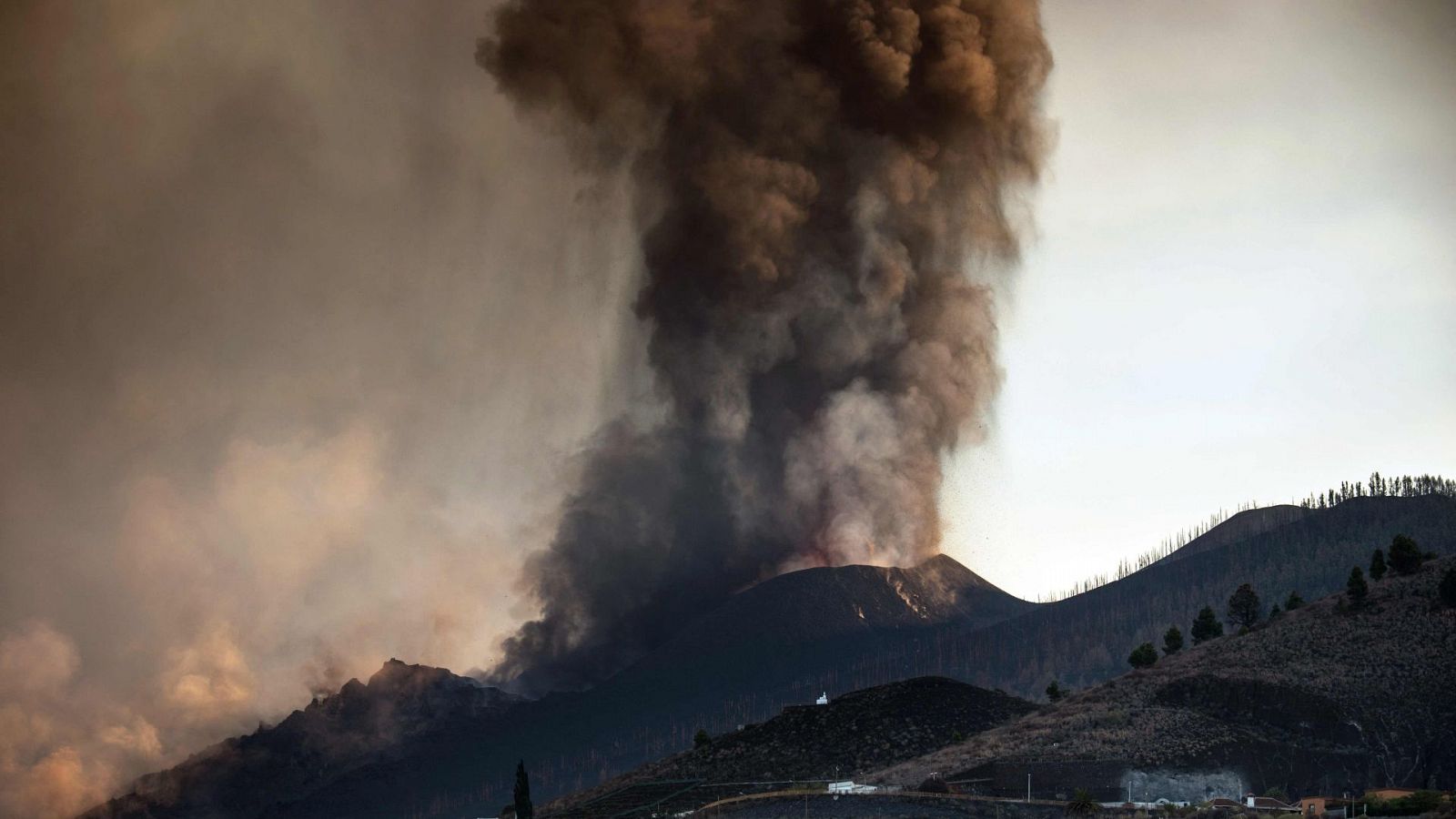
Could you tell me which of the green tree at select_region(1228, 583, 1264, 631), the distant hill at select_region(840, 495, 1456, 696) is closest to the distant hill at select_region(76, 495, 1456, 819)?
the distant hill at select_region(840, 495, 1456, 696)

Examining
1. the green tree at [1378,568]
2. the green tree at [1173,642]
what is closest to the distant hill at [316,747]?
the green tree at [1173,642]

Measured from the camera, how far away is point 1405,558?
93625 millimetres

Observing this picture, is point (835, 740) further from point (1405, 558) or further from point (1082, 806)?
point (1405, 558)

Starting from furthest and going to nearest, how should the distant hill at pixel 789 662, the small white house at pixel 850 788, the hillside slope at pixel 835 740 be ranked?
the distant hill at pixel 789 662
the hillside slope at pixel 835 740
the small white house at pixel 850 788

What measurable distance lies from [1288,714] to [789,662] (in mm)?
74464

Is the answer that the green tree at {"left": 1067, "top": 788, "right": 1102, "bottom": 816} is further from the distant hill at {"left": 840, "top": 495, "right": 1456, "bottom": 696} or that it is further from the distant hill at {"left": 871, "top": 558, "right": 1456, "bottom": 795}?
the distant hill at {"left": 840, "top": 495, "right": 1456, "bottom": 696}

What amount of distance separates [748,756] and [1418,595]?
39.1 metres

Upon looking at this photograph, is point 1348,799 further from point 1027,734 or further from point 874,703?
point 874,703

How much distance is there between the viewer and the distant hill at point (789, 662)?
143 meters

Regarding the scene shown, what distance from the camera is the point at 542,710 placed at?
164125 mm

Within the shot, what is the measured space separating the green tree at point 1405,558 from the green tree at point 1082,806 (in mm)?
29318

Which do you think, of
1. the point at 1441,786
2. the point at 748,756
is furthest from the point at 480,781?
the point at 1441,786

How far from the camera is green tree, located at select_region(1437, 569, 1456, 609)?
8700 centimetres

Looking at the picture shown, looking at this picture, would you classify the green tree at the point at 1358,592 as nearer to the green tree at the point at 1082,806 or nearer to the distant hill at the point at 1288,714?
the distant hill at the point at 1288,714
